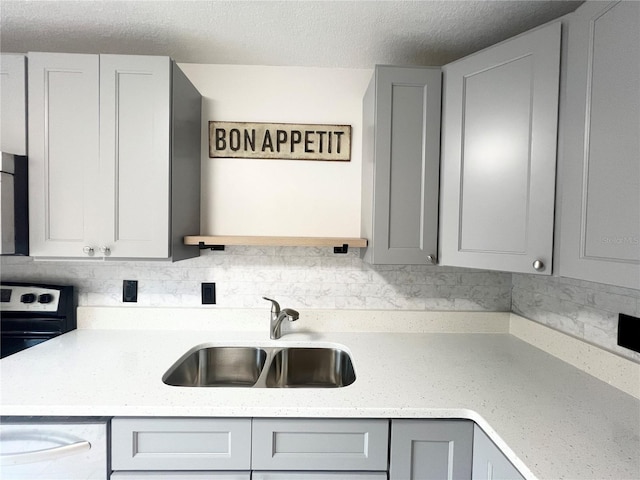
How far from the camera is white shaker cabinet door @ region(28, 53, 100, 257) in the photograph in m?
1.26

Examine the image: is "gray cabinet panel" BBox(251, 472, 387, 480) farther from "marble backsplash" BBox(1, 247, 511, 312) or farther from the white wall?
the white wall

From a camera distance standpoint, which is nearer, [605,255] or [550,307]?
[605,255]

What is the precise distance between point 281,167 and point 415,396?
1273 mm

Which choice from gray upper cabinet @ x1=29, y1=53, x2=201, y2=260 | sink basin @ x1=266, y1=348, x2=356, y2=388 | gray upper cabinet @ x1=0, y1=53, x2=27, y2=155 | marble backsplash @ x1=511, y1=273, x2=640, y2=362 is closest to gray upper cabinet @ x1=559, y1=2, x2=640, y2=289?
marble backsplash @ x1=511, y1=273, x2=640, y2=362

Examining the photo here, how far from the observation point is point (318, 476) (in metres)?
0.98

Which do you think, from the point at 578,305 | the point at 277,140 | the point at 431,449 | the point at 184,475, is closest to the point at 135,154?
the point at 277,140

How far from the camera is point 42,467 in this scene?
95cm

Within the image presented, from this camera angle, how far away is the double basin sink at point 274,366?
1.46 metres

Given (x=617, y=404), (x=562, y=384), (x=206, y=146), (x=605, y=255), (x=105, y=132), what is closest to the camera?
(x=605, y=255)

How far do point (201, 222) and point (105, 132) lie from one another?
59 centimetres

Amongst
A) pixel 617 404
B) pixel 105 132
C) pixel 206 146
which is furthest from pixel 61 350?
pixel 617 404

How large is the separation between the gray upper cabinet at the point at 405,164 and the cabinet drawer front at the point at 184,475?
37.0 inches

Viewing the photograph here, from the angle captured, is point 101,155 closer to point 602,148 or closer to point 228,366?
point 228,366

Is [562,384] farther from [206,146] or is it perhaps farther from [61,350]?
[61,350]
